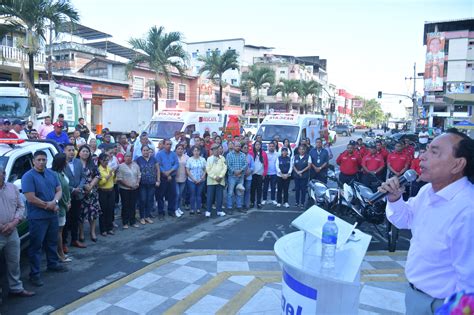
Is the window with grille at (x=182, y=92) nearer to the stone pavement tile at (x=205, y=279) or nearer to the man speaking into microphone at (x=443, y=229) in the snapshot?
the stone pavement tile at (x=205, y=279)

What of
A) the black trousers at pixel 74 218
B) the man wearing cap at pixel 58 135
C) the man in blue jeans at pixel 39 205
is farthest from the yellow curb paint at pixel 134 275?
the man wearing cap at pixel 58 135

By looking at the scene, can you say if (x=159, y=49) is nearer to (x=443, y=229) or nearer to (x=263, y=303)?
(x=263, y=303)

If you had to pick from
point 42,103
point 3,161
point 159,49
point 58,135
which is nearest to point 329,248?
point 3,161

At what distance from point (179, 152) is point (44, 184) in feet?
14.5

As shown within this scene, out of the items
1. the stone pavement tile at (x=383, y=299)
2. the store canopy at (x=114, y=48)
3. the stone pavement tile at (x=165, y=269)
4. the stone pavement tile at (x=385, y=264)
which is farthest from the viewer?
the store canopy at (x=114, y=48)

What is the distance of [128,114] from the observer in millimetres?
21766

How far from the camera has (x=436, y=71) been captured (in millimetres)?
57094

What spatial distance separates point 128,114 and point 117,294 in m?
18.0

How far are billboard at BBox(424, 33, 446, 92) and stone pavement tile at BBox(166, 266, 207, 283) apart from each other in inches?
2391

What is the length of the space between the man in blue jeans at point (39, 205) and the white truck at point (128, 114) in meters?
16.2

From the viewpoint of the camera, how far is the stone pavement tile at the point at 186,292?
16.0ft

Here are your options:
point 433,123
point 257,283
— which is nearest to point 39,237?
point 257,283

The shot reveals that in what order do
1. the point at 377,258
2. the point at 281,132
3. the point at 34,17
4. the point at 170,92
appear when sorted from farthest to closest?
1. the point at 170,92
2. the point at 281,132
3. the point at 34,17
4. the point at 377,258

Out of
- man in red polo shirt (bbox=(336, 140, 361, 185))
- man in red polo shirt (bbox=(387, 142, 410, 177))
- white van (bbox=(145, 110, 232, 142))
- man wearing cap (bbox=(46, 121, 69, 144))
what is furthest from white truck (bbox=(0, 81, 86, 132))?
man in red polo shirt (bbox=(387, 142, 410, 177))
